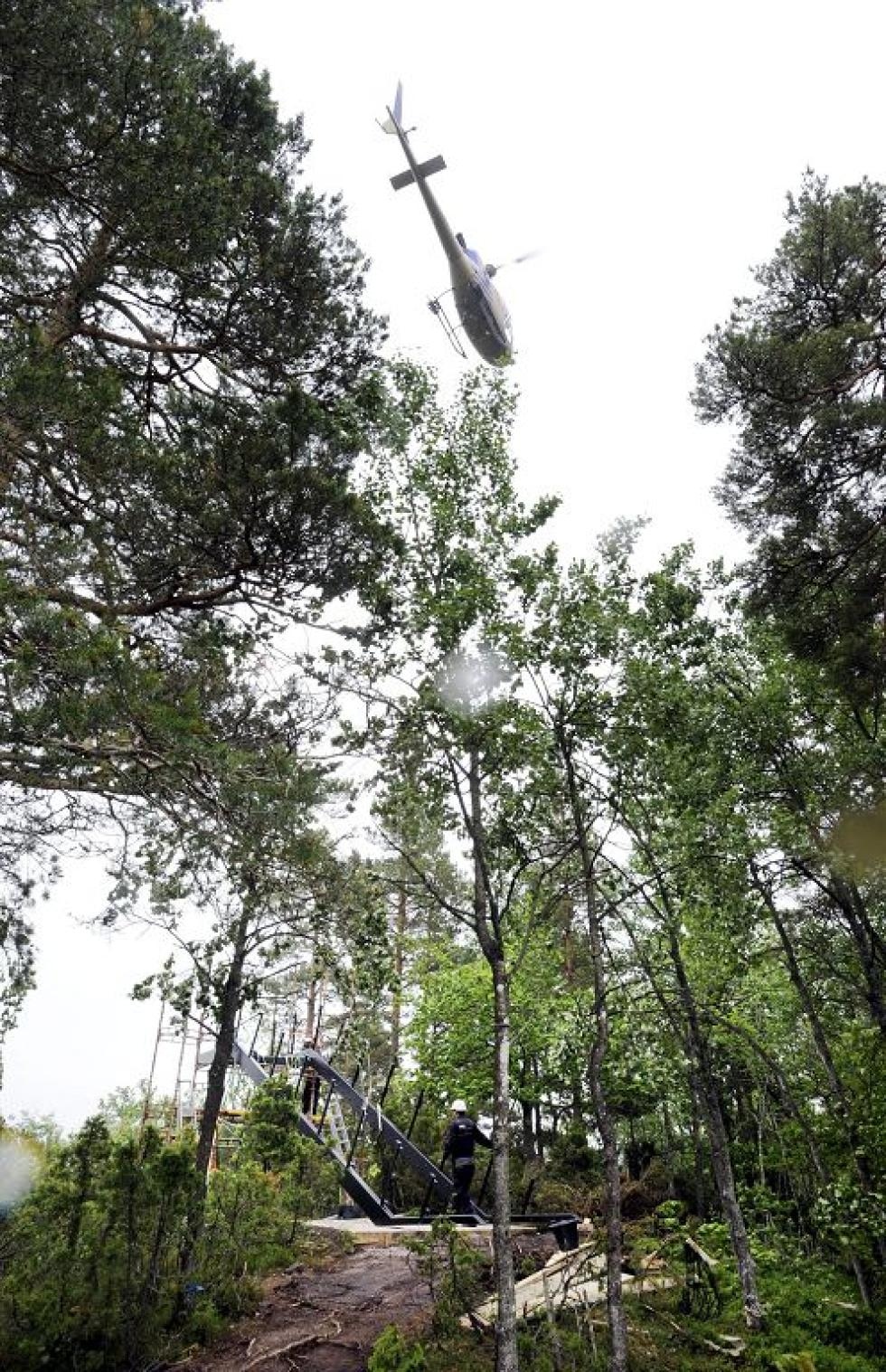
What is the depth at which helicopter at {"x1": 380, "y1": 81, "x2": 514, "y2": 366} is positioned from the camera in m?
19.1

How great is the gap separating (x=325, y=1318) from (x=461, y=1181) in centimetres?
312

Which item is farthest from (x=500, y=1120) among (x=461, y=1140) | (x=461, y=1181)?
(x=461, y=1181)

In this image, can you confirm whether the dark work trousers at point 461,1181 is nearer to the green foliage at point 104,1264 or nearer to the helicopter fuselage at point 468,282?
the green foliage at point 104,1264

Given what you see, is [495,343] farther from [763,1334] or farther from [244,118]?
[763,1334]

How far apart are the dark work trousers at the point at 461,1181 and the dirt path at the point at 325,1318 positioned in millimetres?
909

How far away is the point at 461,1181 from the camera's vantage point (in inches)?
409

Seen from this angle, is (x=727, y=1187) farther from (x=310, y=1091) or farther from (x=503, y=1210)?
(x=310, y=1091)

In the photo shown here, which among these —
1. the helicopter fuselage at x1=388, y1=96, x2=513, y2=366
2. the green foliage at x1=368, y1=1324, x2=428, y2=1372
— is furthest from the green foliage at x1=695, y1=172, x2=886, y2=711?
the helicopter fuselage at x1=388, y1=96, x2=513, y2=366

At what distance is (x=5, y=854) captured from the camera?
7.81 metres

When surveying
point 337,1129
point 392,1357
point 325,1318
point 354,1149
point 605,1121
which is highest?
point 605,1121

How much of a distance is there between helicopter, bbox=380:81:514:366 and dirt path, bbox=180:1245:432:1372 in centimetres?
1831

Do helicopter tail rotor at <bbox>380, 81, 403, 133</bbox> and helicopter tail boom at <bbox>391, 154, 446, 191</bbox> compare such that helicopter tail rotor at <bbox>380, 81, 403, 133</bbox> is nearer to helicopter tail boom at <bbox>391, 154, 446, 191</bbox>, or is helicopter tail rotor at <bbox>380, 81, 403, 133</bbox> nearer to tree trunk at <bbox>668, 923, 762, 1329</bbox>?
helicopter tail boom at <bbox>391, 154, 446, 191</bbox>

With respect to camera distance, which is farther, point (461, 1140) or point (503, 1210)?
point (461, 1140)

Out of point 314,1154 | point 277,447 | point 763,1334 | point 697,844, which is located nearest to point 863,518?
point 697,844
